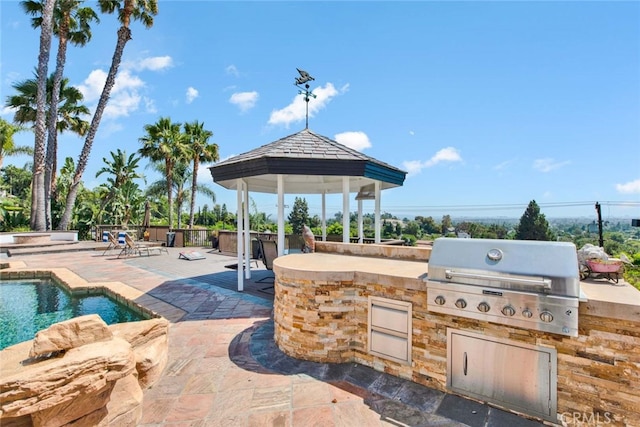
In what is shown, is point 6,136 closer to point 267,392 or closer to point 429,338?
point 267,392

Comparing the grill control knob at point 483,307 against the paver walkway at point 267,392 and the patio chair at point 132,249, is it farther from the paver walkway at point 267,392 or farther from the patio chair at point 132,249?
the patio chair at point 132,249

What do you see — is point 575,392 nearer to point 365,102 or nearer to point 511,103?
point 365,102

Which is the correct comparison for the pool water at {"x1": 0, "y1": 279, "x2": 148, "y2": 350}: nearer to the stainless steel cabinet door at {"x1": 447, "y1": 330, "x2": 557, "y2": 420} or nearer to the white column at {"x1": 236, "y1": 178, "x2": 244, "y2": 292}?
the white column at {"x1": 236, "y1": 178, "x2": 244, "y2": 292}

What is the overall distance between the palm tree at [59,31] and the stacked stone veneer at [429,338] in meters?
21.7

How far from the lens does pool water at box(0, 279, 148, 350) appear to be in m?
5.23

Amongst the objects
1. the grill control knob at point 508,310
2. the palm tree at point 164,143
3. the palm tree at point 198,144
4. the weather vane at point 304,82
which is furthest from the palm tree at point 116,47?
the grill control knob at point 508,310

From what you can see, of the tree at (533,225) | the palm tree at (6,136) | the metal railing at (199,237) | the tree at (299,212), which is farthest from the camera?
the tree at (299,212)

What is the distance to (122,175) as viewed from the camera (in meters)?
23.1

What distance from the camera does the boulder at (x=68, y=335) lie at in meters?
2.39

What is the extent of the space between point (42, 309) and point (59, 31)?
2118cm

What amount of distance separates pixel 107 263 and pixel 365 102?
1462cm

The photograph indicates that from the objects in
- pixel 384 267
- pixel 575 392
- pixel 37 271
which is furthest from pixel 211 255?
pixel 575 392

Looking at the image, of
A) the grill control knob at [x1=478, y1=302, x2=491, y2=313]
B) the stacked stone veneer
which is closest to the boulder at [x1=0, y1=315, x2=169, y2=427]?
the stacked stone veneer

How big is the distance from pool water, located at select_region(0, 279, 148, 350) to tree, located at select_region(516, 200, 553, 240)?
46437mm
